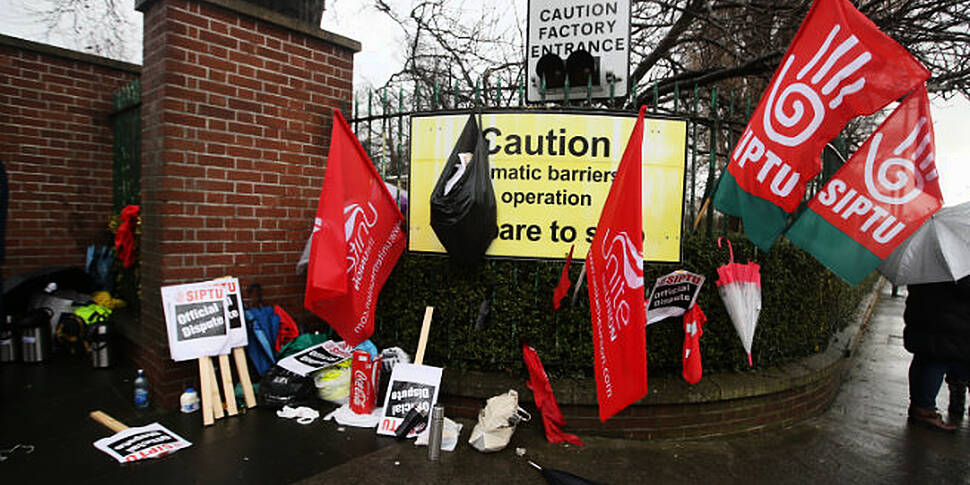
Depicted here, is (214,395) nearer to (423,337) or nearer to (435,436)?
(423,337)

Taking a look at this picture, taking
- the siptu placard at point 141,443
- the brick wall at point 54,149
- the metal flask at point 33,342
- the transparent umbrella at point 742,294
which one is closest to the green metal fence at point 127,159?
the brick wall at point 54,149

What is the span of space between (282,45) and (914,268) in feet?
16.7

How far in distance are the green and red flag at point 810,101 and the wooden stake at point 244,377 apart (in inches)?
142

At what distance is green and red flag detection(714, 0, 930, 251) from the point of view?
2443mm

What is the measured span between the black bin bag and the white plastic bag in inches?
39.5

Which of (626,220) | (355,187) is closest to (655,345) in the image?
(626,220)

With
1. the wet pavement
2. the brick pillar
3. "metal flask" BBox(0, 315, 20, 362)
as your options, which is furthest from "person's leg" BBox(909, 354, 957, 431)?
"metal flask" BBox(0, 315, 20, 362)

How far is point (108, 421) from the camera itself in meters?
3.55

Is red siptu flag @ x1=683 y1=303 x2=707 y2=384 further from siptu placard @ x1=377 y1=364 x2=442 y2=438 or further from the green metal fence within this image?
the green metal fence

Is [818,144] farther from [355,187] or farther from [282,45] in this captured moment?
→ [282,45]

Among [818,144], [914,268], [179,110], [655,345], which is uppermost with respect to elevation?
[179,110]

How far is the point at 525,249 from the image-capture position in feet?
12.5

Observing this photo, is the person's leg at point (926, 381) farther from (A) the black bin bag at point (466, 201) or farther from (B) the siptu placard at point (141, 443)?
(B) the siptu placard at point (141, 443)

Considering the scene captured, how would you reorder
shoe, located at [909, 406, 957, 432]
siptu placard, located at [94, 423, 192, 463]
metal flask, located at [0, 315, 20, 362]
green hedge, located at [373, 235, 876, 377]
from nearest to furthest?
siptu placard, located at [94, 423, 192, 463]
green hedge, located at [373, 235, 876, 377]
shoe, located at [909, 406, 957, 432]
metal flask, located at [0, 315, 20, 362]
